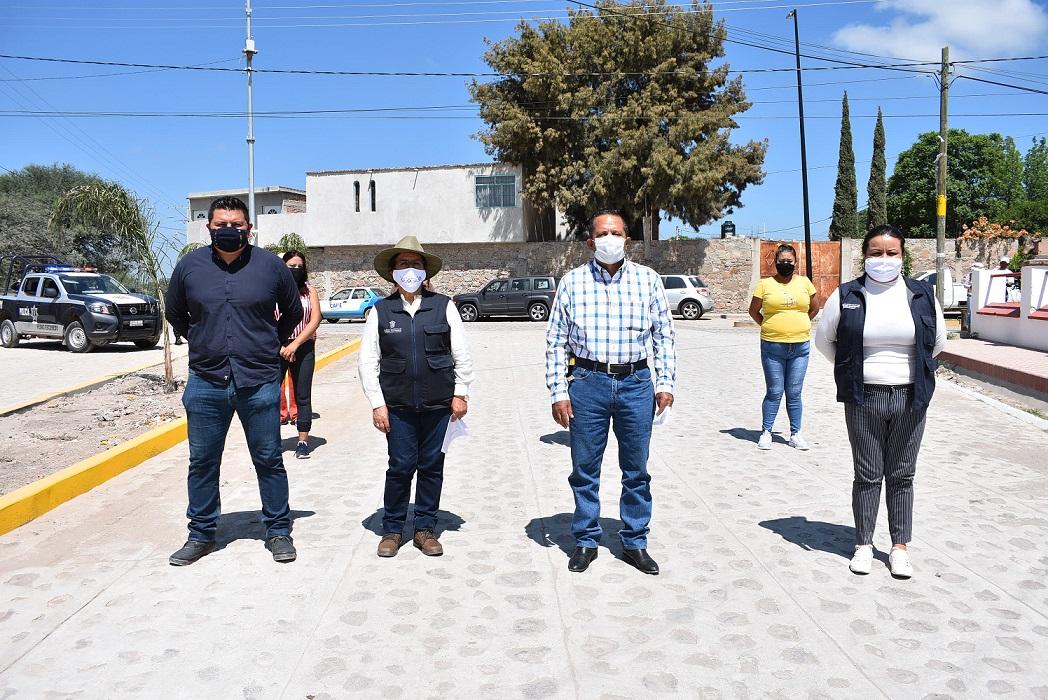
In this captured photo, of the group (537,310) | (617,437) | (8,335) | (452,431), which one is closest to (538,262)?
(537,310)

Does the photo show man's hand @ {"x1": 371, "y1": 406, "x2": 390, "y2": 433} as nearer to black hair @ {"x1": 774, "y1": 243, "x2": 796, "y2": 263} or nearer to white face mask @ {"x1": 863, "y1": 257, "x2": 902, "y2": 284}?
white face mask @ {"x1": 863, "y1": 257, "x2": 902, "y2": 284}

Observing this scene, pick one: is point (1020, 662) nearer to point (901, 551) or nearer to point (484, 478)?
point (901, 551)

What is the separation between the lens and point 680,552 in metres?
4.75

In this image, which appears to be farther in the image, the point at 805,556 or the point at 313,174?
the point at 313,174

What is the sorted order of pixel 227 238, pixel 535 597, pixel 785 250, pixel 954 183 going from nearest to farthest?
1. pixel 535 597
2. pixel 227 238
3. pixel 785 250
4. pixel 954 183

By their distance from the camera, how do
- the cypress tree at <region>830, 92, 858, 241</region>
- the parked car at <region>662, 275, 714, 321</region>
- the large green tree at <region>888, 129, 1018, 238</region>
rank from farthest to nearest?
the large green tree at <region>888, 129, 1018, 238</region>
the cypress tree at <region>830, 92, 858, 241</region>
the parked car at <region>662, 275, 714, 321</region>

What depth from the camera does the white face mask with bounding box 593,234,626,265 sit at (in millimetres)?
4445

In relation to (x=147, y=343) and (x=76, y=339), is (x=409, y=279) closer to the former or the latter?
(x=76, y=339)

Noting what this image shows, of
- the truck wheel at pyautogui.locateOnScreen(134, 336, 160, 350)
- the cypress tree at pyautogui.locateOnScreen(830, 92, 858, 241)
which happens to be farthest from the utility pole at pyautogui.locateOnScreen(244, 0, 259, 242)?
the cypress tree at pyautogui.locateOnScreen(830, 92, 858, 241)

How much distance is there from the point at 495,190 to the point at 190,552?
1315 inches

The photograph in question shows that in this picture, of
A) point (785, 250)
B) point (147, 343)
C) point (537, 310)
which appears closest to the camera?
point (785, 250)

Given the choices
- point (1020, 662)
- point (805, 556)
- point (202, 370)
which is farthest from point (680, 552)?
point (202, 370)

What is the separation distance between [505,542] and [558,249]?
32.9 metres

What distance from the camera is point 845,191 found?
4922cm
